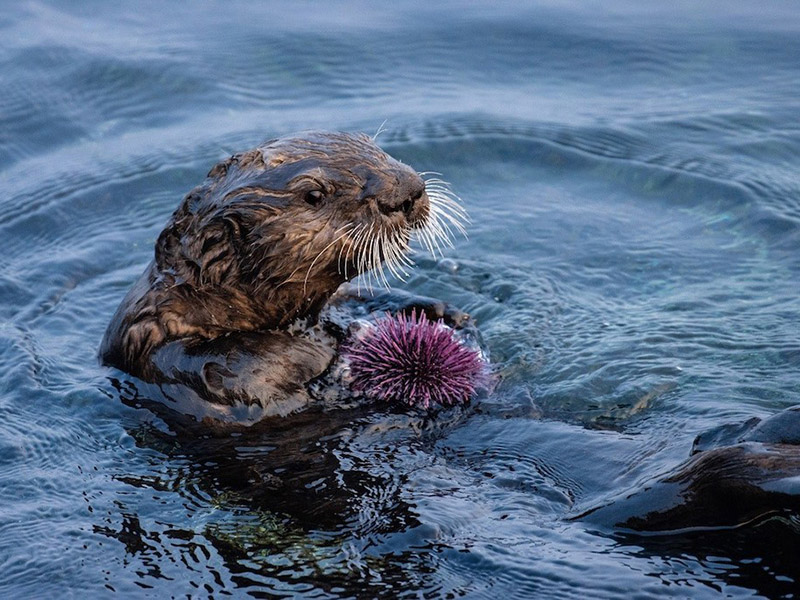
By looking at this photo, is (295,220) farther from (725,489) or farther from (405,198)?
(725,489)

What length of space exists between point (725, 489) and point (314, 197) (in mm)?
2118

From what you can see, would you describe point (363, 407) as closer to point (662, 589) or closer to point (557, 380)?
point (557, 380)

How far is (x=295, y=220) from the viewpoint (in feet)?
15.9

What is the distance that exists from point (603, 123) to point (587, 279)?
2.51 metres

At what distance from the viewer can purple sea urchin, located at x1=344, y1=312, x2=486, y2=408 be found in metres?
5.07

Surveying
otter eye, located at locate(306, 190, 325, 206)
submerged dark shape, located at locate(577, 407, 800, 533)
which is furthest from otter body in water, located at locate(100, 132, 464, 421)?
submerged dark shape, located at locate(577, 407, 800, 533)

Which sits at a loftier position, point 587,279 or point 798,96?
point 798,96

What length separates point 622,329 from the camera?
6.23 m

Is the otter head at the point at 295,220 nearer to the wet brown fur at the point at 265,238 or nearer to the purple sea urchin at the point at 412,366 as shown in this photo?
the wet brown fur at the point at 265,238

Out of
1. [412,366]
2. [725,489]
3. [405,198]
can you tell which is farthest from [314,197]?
[725,489]

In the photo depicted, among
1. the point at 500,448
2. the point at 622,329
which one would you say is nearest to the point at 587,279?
the point at 622,329

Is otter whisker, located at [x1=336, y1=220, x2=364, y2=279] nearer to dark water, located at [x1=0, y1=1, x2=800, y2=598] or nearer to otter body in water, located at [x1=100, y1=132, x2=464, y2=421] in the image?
otter body in water, located at [x1=100, y1=132, x2=464, y2=421]

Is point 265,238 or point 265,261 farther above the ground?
point 265,238

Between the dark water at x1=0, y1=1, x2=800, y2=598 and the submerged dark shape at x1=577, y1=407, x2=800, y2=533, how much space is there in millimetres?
90
